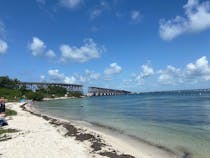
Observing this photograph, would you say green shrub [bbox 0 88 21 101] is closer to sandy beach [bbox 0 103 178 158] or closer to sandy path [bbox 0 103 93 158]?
sandy path [bbox 0 103 93 158]

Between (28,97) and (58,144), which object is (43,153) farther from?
(28,97)

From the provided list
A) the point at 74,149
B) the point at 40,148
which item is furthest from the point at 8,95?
the point at 74,149

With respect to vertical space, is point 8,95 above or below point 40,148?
above

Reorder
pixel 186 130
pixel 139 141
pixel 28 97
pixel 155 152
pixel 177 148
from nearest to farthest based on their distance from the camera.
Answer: pixel 155 152 < pixel 177 148 < pixel 139 141 < pixel 186 130 < pixel 28 97

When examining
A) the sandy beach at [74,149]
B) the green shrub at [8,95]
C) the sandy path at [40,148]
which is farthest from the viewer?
the green shrub at [8,95]

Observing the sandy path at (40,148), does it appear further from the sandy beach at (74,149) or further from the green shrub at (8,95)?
the green shrub at (8,95)

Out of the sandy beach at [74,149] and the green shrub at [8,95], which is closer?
the sandy beach at [74,149]

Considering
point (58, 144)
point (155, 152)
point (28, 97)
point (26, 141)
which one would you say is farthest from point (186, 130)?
point (28, 97)

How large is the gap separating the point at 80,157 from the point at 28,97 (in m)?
129

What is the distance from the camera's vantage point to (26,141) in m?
18.4

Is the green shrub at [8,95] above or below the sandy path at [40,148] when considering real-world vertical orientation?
above

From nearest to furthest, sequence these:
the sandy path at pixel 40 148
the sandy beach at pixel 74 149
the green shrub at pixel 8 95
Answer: the sandy path at pixel 40 148 → the sandy beach at pixel 74 149 → the green shrub at pixel 8 95

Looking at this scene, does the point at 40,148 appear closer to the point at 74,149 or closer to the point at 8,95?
the point at 74,149

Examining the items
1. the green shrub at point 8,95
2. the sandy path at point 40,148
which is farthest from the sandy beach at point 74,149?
the green shrub at point 8,95
